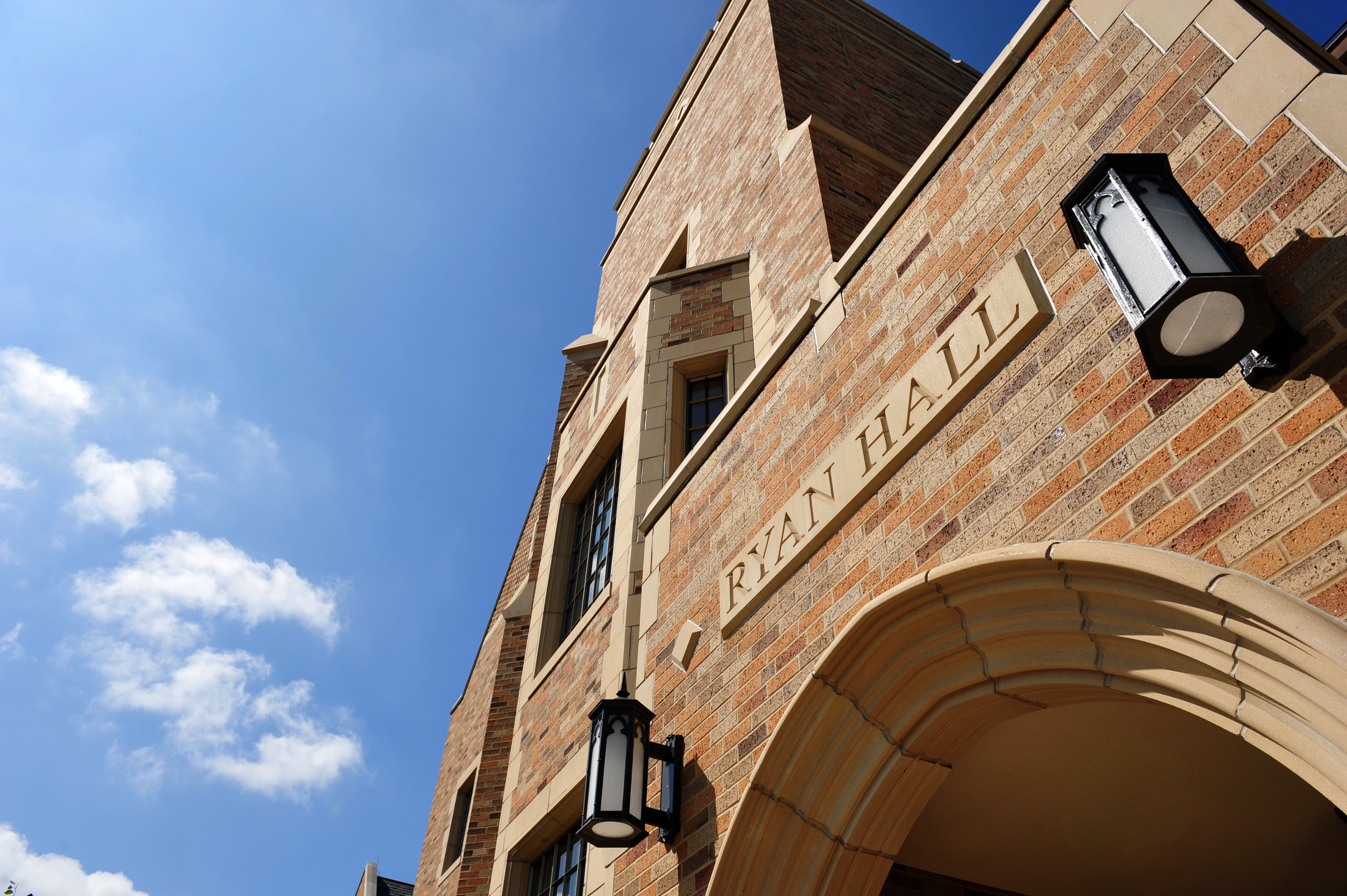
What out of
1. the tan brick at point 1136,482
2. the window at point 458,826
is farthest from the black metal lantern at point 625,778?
the window at point 458,826

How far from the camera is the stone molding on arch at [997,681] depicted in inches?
80.0

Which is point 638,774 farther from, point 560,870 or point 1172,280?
point 1172,280

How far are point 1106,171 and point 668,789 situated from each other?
326 centimetres

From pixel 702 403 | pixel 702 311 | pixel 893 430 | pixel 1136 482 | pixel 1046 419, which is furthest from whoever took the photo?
pixel 702 311

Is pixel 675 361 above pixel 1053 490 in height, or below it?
above

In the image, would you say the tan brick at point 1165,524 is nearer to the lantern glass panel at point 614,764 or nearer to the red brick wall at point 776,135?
the lantern glass panel at point 614,764

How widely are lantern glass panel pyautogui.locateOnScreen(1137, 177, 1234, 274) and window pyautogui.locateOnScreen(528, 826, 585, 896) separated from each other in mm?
5164

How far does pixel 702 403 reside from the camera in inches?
325

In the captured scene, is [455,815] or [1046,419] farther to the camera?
[455,815]

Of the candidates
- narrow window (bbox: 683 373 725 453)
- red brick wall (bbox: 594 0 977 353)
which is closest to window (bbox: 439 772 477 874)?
narrow window (bbox: 683 373 725 453)

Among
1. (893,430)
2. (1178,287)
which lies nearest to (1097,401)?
(1178,287)

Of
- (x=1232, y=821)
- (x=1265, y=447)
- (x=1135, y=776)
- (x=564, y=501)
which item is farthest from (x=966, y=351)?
(x=564, y=501)

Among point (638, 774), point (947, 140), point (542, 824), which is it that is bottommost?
point (638, 774)

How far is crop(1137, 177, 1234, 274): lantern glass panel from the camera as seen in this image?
2.06 metres
